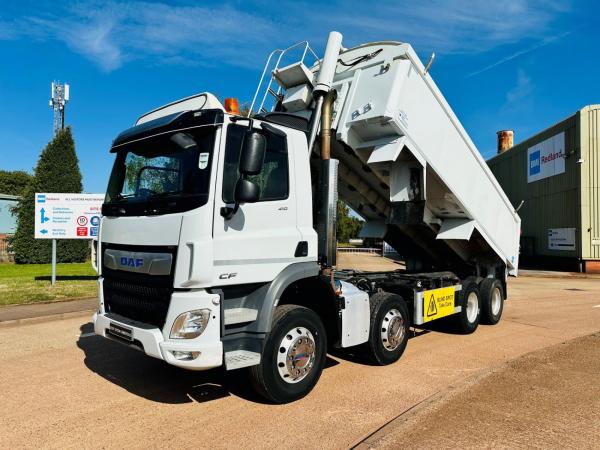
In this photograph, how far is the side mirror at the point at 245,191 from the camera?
400 cm

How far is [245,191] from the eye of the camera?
3996mm

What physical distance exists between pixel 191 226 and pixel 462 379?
3521mm

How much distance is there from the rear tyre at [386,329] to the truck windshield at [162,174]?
9.10 ft

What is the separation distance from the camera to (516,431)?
3818 millimetres

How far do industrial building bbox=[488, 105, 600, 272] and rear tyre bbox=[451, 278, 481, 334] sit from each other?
1728 cm

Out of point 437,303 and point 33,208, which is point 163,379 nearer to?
point 437,303

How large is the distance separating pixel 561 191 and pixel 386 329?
73.3ft

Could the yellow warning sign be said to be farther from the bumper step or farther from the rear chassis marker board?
the bumper step

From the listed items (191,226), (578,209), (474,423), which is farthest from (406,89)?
(578,209)

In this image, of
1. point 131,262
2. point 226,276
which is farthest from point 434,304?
point 131,262

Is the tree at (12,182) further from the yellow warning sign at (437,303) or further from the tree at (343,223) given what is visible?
the yellow warning sign at (437,303)

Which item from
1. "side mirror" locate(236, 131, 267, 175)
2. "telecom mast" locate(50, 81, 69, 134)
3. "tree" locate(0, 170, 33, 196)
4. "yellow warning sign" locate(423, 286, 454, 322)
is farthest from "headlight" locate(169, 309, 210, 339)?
"tree" locate(0, 170, 33, 196)

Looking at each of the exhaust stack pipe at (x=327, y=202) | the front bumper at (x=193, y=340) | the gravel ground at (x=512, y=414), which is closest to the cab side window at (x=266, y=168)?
the exhaust stack pipe at (x=327, y=202)

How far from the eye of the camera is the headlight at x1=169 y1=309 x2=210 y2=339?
12.8 feet
